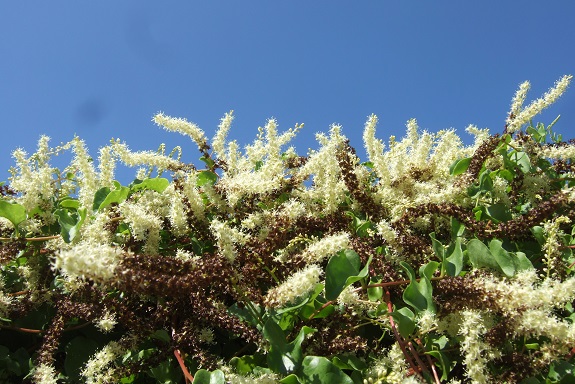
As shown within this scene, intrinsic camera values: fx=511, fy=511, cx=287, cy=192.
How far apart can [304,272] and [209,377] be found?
498 mm

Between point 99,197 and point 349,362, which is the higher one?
point 99,197

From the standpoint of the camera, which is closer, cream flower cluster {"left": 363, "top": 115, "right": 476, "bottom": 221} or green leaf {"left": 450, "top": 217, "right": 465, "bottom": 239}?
green leaf {"left": 450, "top": 217, "right": 465, "bottom": 239}

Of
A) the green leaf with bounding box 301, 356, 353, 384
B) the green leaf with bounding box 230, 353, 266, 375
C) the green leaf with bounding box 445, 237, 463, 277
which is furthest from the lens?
the green leaf with bounding box 445, 237, 463, 277

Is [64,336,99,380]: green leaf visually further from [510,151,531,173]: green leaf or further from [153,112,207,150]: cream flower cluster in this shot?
[510,151,531,173]: green leaf

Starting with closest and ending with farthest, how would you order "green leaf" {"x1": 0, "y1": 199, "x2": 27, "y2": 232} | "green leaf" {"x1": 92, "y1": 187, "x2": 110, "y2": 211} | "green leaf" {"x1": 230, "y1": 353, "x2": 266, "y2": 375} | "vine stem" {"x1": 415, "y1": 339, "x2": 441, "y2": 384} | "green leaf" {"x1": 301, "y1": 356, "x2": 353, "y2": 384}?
1. "green leaf" {"x1": 301, "y1": 356, "x2": 353, "y2": 384}
2. "vine stem" {"x1": 415, "y1": 339, "x2": 441, "y2": 384}
3. "green leaf" {"x1": 230, "y1": 353, "x2": 266, "y2": 375}
4. "green leaf" {"x1": 0, "y1": 199, "x2": 27, "y2": 232}
5. "green leaf" {"x1": 92, "y1": 187, "x2": 110, "y2": 211}

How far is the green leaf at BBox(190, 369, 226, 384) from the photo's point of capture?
1730mm

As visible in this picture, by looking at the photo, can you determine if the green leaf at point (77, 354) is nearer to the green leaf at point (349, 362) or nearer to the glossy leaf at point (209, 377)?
the glossy leaf at point (209, 377)

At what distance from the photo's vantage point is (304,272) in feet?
6.28

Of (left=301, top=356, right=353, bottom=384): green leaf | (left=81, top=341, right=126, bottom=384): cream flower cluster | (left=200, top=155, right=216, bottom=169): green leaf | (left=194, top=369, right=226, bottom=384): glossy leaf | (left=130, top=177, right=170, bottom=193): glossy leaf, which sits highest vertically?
(left=200, top=155, right=216, bottom=169): green leaf

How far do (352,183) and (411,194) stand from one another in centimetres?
39

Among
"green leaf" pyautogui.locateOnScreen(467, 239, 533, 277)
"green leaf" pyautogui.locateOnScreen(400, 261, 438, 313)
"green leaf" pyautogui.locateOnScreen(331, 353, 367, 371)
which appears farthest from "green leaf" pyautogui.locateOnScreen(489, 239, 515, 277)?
"green leaf" pyautogui.locateOnScreen(331, 353, 367, 371)

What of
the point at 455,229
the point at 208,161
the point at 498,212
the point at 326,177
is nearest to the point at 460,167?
the point at 498,212

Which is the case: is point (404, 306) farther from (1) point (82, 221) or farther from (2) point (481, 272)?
(1) point (82, 221)

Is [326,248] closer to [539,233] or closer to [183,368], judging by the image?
[183,368]
